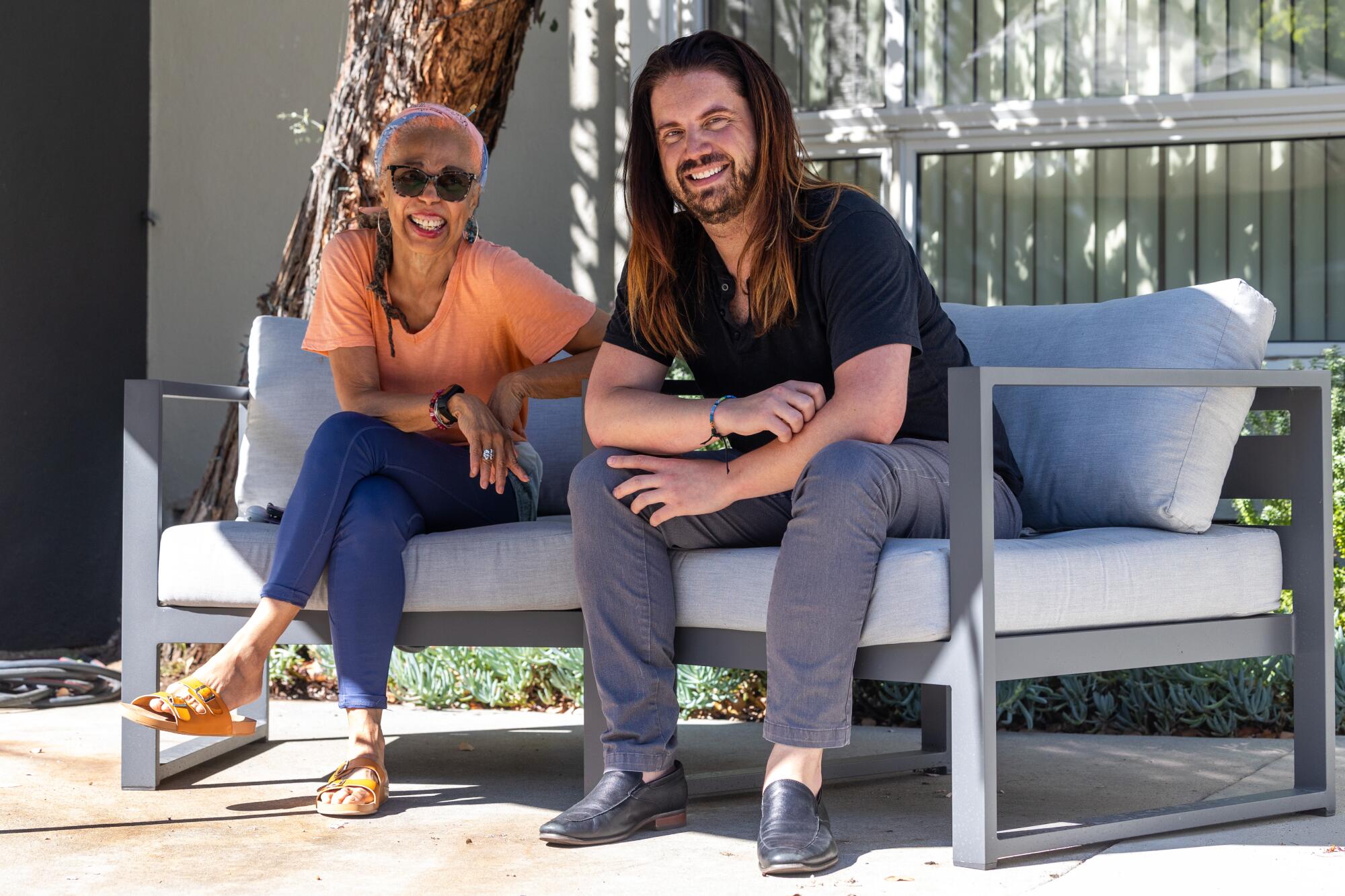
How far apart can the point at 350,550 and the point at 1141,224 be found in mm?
3090

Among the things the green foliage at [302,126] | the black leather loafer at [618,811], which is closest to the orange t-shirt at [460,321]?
the black leather loafer at [618,811]

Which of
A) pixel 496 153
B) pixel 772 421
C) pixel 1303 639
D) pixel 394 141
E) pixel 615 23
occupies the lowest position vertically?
pixel 1303 639

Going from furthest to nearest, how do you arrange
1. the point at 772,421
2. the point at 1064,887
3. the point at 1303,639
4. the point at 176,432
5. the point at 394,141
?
the point at 176,432 → the point at 394,141 → the point at 1303,639 → the point at 772,421 → the point at 1064,887

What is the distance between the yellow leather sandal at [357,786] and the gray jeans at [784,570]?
1.57 feet

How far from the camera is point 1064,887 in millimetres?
1977

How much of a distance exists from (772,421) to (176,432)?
12.3 feet

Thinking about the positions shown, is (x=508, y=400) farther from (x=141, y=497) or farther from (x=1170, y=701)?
(x=1170, y=701)

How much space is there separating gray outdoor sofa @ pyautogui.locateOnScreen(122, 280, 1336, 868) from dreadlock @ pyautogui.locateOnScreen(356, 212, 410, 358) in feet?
1.44

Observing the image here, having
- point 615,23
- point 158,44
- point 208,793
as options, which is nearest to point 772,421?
point 208,793

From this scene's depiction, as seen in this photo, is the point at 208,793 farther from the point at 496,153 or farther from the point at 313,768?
the point at 496,153

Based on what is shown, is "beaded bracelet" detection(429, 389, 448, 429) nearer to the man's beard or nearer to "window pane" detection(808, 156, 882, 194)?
the man's beard

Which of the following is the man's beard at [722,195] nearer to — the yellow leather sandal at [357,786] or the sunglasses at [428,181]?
the sunglasses at [428,181]

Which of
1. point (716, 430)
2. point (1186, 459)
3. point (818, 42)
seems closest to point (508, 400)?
point (716, 430)

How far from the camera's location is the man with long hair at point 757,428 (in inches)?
83.0
